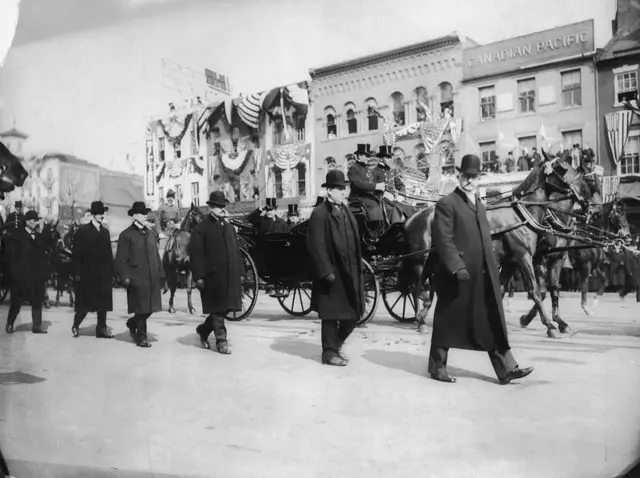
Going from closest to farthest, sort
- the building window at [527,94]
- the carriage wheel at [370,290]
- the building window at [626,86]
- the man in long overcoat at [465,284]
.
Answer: the building window at [626,86], the building window at [527,94], the man in long overcoat at [465,284], the carriage wheel at [370,290]

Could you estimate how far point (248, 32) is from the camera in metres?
4.11

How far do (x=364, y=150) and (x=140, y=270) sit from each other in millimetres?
2189

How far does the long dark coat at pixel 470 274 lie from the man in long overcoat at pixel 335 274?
80 cm

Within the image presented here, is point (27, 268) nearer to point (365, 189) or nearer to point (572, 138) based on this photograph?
point (365, 189)

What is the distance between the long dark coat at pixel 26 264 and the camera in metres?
4.48

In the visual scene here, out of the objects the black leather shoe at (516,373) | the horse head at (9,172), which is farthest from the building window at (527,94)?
the horse head at (9,172)

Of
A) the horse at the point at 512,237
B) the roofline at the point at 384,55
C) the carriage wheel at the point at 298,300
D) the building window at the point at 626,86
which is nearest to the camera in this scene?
the building window at the point at 626,86

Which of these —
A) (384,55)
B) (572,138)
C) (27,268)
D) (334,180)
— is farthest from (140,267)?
(572,138)

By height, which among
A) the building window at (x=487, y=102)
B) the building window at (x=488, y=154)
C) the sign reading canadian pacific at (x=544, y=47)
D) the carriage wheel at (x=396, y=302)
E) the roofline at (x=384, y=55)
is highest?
the roofline at (x=384, y=55)

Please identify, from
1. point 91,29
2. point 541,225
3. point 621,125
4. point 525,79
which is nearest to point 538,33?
point 525,79

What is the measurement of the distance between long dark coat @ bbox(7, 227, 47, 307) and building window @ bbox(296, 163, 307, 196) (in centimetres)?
203

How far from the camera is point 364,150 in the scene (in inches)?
167

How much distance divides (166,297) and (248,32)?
7.37 ft

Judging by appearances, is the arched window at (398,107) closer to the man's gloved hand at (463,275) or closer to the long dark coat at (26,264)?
the man's gloved hand at (463,275)
